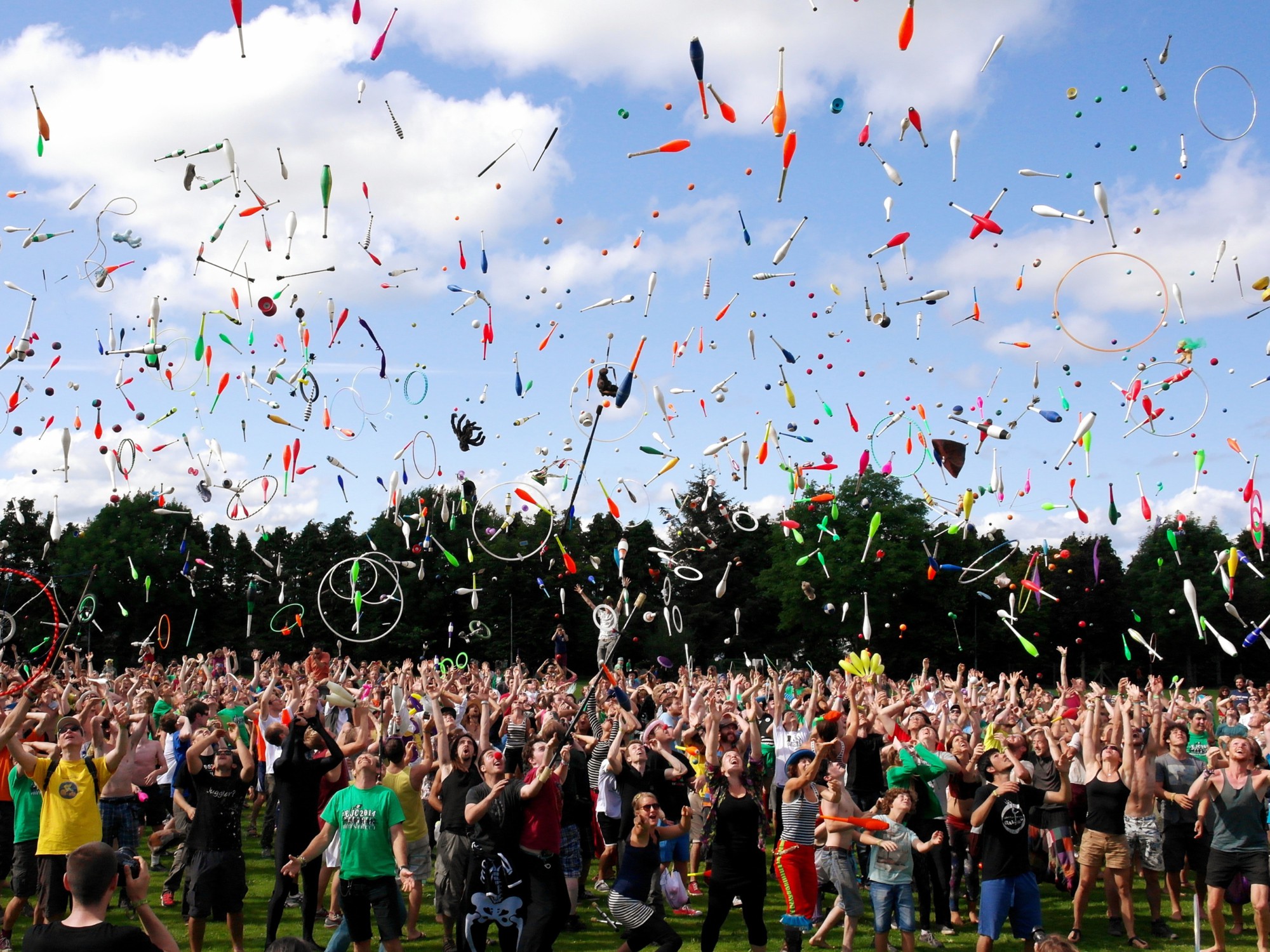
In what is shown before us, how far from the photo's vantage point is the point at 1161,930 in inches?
351

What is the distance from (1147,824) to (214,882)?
22.5ft

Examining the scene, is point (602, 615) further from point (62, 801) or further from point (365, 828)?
point (62, 801)

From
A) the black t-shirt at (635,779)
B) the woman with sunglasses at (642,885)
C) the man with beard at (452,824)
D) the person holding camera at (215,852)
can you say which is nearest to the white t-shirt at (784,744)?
the black t-shirt at (635,779)

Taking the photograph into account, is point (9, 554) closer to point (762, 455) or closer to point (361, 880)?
point (762, 455)

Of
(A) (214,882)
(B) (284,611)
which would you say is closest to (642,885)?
(A) (214,882)

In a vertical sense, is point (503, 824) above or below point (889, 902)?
above

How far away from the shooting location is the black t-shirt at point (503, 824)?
696cm

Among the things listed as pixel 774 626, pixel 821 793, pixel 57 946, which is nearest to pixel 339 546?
pixel 774 626

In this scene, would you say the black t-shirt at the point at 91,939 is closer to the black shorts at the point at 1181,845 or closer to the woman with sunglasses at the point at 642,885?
the woman with sunglasses at the point at 642,885

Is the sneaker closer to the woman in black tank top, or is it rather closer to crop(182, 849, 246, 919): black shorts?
the woman in black tank top

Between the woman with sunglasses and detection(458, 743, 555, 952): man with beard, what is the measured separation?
2.03ft

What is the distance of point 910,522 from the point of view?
47094 mm

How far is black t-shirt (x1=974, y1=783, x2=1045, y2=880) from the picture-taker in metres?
7.39

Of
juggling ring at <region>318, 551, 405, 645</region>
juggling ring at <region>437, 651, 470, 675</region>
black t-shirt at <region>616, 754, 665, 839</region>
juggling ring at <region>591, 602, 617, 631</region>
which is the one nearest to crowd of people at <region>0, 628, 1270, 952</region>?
black t-shirt at <region>616, 754, 665, 839</region>
